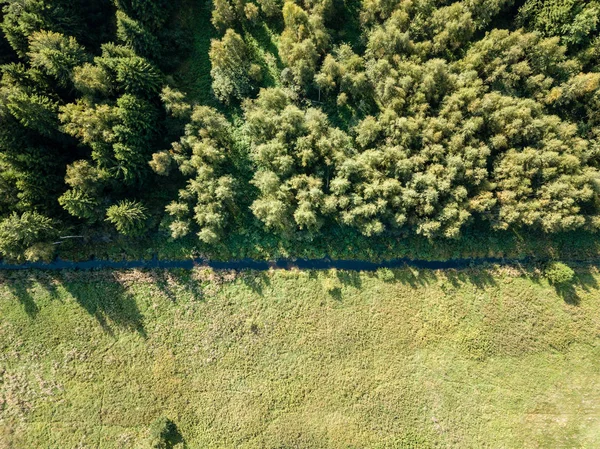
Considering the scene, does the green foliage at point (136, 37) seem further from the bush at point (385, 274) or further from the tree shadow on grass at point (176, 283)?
the bush at point (385, 274)

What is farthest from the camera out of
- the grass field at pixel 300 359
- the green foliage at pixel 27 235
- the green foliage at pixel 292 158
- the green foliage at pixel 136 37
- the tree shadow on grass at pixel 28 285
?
the tree shadow on grass at pixel 28 285

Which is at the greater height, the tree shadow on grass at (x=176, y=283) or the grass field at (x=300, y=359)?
the tree shadow on grass at (x=176, y=283)

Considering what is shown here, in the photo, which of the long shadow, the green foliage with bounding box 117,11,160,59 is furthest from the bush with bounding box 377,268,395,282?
the green foliage with bounding box 117,11,160,59

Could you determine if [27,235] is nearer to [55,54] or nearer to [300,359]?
[55,54]

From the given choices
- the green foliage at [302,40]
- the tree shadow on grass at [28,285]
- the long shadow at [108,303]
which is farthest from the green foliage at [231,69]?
the tree shadow on grass at [28,285]

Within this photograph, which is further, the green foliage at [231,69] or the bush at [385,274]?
the bush at [385,274]

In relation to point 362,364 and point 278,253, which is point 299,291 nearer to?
point 278,253

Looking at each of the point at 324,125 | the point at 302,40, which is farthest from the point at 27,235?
the point at 302,40

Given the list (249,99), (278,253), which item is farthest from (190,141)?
(278,253)
